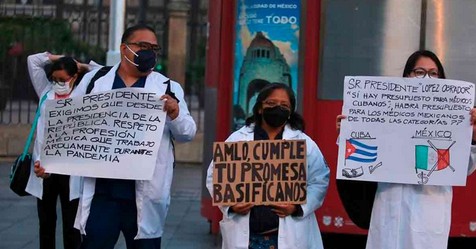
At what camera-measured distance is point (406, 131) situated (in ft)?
19.9

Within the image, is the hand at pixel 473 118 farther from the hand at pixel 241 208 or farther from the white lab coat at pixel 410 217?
the hand at pixel 241 208

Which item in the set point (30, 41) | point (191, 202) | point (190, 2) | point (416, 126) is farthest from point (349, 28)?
point (190, 2)

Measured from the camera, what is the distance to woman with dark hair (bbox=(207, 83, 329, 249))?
5809 mm

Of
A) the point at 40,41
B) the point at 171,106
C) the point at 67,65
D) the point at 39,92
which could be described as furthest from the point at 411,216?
the point at 40,41

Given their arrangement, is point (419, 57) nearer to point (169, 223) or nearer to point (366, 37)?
point (366, 37)

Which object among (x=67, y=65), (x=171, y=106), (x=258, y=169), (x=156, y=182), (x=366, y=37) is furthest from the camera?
(x=366, y=37)

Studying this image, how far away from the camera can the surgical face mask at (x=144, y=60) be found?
6297mm

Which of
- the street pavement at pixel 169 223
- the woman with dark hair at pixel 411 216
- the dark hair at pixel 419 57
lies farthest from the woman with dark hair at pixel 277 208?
the street pavement at pixel 169 223

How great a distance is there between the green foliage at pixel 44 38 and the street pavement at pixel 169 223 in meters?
2.22

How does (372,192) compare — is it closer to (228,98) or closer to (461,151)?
(461,151)

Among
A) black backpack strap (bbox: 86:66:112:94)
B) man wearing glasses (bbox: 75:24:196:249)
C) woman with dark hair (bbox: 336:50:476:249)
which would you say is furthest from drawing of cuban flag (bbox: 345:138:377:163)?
black backpack strap (bbox: 86:66:112:94)

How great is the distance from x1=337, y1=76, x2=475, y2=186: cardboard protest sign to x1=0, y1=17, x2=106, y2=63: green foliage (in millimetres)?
10892

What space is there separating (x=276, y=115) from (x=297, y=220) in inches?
22.3

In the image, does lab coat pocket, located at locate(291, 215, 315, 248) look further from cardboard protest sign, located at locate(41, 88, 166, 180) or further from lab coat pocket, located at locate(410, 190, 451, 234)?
cardboard protest sign, located at locate(41, 88, 166, 180)
